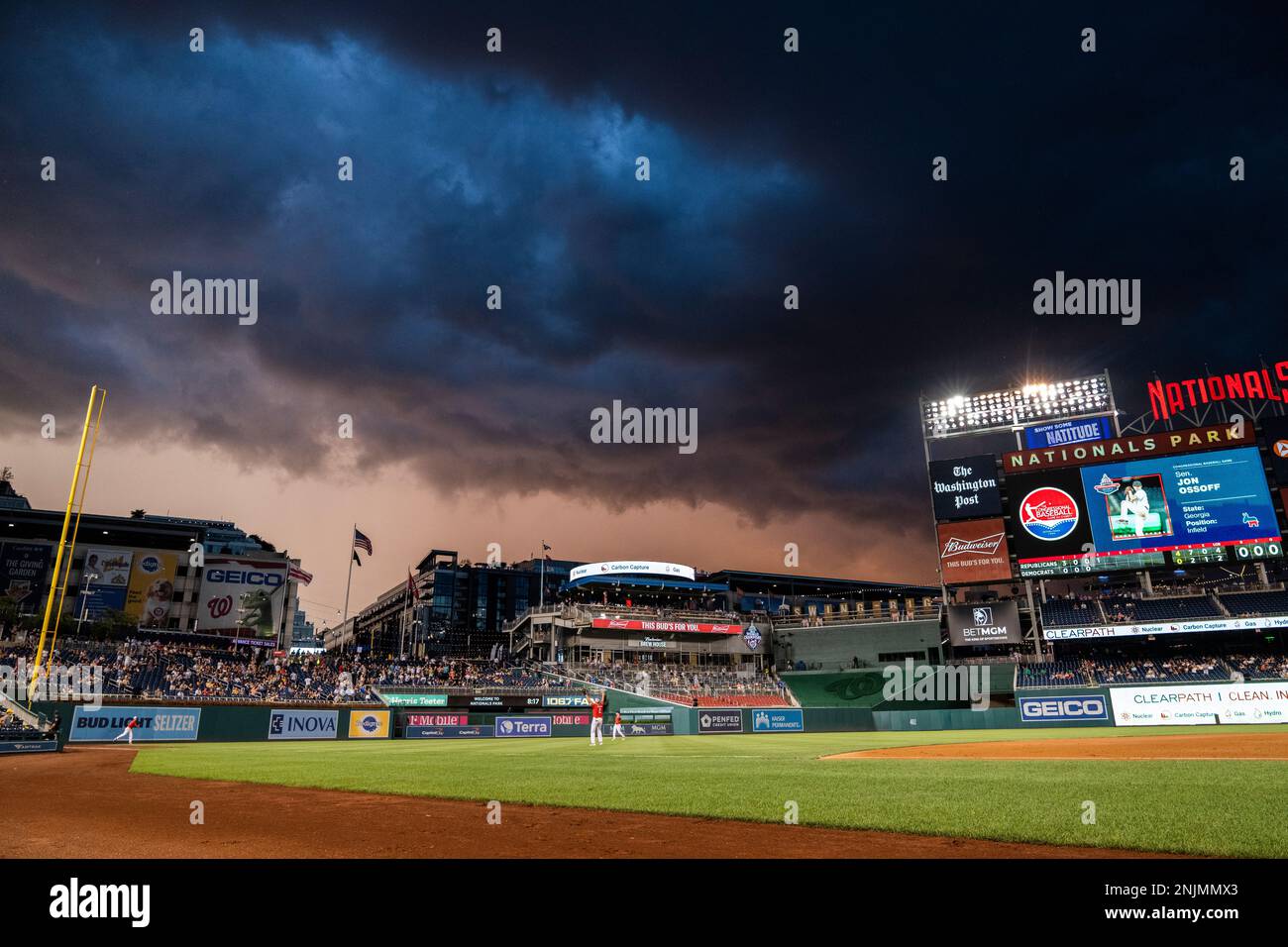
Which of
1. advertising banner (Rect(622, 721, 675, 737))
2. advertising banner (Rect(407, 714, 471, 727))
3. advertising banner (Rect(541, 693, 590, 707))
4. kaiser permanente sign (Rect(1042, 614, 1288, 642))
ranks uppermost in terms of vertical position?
kaiser permanente sign (Rect(1042, 614, 1288, 642))

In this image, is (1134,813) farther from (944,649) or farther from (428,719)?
(944,649)

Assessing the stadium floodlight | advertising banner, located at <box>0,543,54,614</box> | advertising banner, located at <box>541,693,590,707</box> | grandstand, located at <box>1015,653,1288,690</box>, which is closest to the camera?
grandstand, located at <box>1015,653,1288,690</box>

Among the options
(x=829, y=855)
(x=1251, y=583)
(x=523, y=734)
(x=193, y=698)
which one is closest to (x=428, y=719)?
(x=523, y=734)

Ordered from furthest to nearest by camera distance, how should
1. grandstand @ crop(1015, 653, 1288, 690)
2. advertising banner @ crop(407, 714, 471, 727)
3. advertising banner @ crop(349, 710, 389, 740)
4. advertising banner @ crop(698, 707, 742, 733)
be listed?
1. grandstand @ crop(1015, 653, 1288, 690)
2. advertising banner @ crop(698, 707, 742, 733)
3. advertising banner @ crop(407, 714, 471, 727)
4. advertising banner @ crop(349, 710, 389, 740)

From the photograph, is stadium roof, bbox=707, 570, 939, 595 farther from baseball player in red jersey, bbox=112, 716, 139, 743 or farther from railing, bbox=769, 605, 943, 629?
baseball player in red jersey, bbox=112, 716, 139, 743

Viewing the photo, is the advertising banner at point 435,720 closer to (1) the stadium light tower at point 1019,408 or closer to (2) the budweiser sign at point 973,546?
(2) the budweiser sign at point 973,546

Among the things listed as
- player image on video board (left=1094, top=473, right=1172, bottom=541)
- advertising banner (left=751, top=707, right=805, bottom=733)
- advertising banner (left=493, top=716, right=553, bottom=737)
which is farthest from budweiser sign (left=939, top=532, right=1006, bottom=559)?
advertising banner (left=493, top=716, right=553, bottom=737)

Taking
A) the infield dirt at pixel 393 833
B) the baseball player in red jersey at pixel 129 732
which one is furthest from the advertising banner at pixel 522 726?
the infield dirt at pixel 393 833
